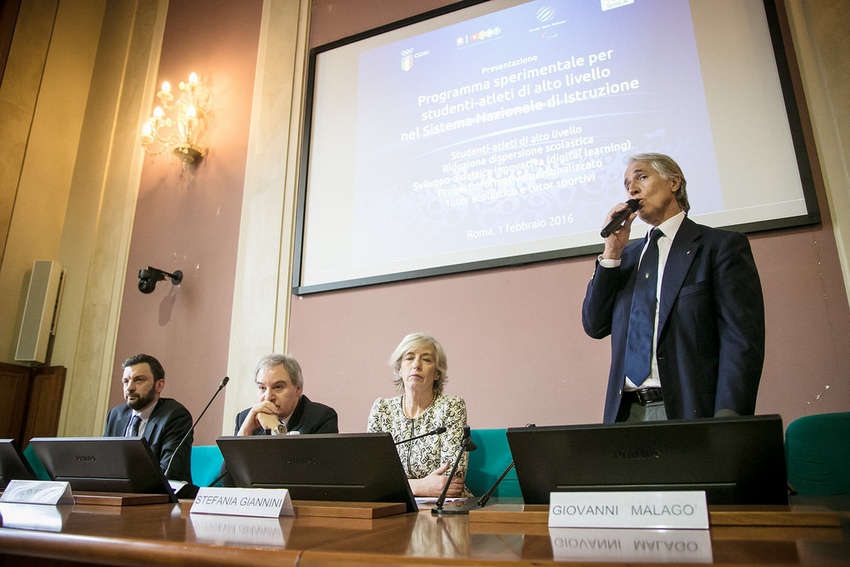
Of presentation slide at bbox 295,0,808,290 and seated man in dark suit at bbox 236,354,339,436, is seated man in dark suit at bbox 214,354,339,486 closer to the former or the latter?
seated man in dark suit at bbox 236,354,339,436

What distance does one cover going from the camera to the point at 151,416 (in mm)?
2793

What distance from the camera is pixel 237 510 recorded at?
1108mm

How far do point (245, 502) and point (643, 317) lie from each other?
4.00 feet

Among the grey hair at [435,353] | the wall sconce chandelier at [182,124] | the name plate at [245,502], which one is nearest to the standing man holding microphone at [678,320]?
the grey hair at [435,353]

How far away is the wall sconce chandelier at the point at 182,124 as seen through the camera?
392cm

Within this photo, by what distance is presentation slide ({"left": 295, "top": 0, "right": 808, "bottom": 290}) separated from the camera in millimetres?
2586

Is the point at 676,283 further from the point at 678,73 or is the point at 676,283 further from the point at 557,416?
the point at 678,73

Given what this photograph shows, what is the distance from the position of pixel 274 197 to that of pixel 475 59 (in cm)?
134

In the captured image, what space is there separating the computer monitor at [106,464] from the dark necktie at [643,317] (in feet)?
4.04

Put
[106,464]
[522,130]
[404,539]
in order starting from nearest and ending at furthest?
[404,539] < [106,464] < [522,130]

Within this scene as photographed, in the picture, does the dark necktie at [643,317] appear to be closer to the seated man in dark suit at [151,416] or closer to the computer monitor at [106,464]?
the computer monitor at [106,464]

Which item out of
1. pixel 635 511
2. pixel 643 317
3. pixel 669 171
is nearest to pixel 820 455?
pixel 643 317

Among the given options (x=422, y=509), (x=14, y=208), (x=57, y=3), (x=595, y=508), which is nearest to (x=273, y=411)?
(x=422, y=509)

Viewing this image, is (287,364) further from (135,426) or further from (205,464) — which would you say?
(135,426)
